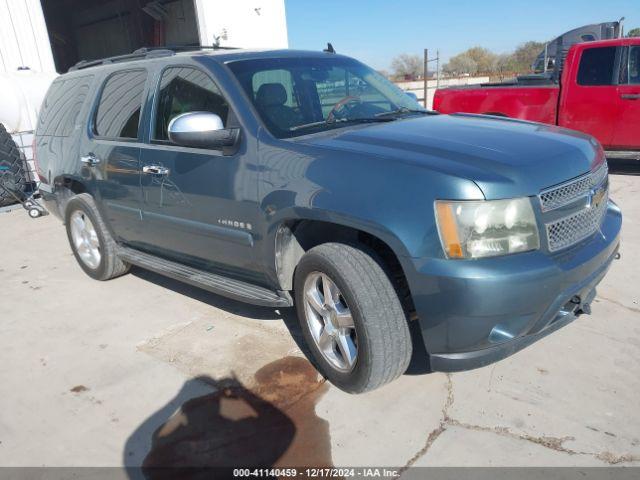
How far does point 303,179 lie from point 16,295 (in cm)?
344

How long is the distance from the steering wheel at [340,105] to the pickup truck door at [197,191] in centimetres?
60

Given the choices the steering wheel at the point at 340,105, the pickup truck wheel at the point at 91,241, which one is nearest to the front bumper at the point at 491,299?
the steering wheel at the point at 340,105

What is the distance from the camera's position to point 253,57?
3.51m

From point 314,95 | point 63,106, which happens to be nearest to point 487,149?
point 314,95

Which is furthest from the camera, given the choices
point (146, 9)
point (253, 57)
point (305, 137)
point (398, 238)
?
point (146, 9)

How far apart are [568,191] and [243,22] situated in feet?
38.3

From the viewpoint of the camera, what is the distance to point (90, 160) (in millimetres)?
4336

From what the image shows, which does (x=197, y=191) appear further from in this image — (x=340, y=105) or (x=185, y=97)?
(x=340, y=105)

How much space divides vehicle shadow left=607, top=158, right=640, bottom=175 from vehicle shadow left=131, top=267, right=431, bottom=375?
628 cm

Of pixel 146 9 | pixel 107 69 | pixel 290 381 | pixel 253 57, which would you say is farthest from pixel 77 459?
pixel 146 9

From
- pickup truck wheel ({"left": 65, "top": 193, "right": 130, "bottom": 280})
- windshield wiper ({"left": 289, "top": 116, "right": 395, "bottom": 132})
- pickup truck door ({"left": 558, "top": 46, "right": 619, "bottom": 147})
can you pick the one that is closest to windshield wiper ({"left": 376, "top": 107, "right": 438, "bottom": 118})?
windshield wiper ({"left": 289, "top": 116, "right": 395, "bottom": 132})

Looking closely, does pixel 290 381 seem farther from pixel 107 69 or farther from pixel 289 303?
pixel 107 69

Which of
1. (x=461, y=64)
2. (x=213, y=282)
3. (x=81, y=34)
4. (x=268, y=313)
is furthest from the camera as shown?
(x=461, y=64)

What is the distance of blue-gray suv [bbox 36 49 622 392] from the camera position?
7.63ft
